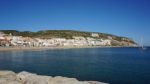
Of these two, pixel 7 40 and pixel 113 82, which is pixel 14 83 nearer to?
pixel 113 82

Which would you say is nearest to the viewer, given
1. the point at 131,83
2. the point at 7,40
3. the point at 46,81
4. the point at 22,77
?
the point at 46,81

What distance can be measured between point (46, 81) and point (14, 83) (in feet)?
9.07

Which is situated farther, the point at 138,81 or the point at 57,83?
the point at 138,81

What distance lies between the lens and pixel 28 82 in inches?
839

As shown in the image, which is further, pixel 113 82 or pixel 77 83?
pixel 113 82

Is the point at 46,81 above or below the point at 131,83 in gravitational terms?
above

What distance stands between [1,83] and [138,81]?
781 inches

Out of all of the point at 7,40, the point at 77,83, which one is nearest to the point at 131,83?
the point at 77,83

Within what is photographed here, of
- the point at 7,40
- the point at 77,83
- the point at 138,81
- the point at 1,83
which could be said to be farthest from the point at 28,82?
the point at 7,40

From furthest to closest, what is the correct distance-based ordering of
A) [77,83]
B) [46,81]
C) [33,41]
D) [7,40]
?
[33,41] → [7,40] → [46,81] → [77,83]

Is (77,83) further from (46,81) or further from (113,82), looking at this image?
(113,82)

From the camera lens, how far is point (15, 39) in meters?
180

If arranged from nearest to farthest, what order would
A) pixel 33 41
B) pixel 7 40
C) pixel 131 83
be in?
pixel 131 83 < pixel 7 40 < pixel 33 41

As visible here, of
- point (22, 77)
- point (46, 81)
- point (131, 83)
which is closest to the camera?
point (46, 81)
